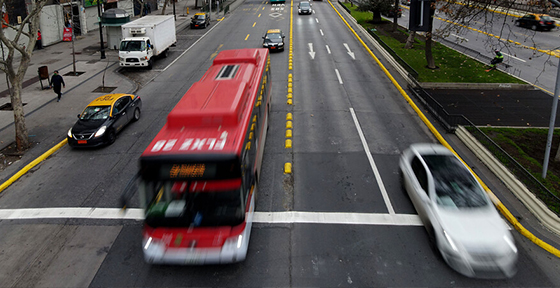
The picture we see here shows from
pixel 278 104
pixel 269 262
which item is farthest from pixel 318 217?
pixel 278 104

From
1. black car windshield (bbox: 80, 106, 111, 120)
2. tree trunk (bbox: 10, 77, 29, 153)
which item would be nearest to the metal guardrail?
black car windshield (bbox: 80, 106, 111, 120)

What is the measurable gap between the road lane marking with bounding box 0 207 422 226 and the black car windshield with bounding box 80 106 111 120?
5570mm

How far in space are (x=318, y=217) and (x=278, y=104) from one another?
1054 cm

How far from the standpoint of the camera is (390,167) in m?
14.0

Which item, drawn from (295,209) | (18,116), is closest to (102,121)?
(18,116)

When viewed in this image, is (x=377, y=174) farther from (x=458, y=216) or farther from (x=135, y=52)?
(x=135, y=52)

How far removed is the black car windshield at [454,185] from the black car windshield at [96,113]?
13.6 meters

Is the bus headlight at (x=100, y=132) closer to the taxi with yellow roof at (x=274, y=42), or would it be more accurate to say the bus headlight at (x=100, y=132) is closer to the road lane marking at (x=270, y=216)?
the road lane marking at (x=270, y=216)

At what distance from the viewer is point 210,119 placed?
9477 millimetres

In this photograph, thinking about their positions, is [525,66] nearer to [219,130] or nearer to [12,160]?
[219,130]

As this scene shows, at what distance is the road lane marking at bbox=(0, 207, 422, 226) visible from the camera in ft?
35.8

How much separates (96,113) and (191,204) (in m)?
11.0

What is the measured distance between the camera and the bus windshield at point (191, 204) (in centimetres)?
795

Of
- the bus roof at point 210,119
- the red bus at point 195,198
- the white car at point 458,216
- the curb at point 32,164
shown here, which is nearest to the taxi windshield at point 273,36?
the bus roof at point 210,119
